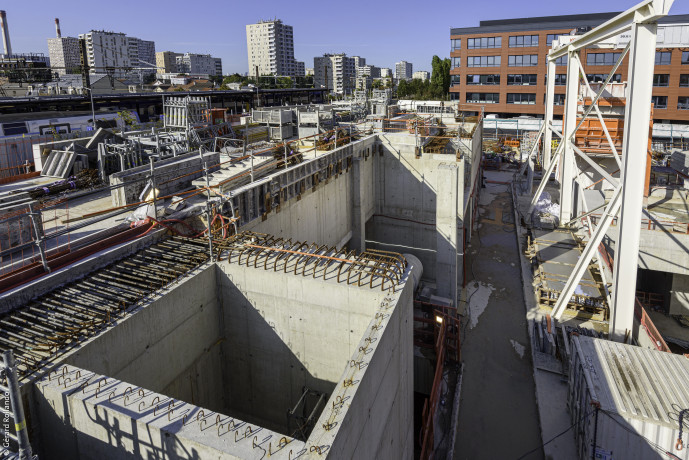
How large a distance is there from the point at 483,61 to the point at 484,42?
8.06ft

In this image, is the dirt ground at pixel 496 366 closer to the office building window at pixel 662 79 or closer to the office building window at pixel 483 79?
the office building window at pixel 662 79

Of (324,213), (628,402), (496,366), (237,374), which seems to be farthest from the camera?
(324,213)

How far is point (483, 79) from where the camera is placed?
217 ft

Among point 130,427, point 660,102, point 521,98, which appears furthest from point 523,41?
point 130,427

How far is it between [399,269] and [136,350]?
5.89 m

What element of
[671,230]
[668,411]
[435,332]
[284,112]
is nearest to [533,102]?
[284,112]

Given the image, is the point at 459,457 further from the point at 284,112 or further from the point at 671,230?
the point at 284,112

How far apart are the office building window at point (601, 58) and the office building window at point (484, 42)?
1147 cm

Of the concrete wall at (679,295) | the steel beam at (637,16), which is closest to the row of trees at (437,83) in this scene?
the steel beam at (637,16)

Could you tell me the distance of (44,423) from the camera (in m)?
7.63

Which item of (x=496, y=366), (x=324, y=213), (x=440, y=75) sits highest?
(x=440, y=75)

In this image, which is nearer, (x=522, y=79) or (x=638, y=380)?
(x=638, y=380)

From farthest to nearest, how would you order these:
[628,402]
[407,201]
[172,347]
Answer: [407,201]
[628,402]
[172,347]

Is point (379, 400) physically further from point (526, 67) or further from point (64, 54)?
point (64, 54)
